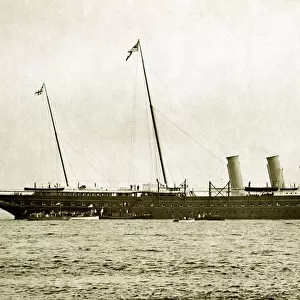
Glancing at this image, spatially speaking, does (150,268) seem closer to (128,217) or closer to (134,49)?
(134,49)

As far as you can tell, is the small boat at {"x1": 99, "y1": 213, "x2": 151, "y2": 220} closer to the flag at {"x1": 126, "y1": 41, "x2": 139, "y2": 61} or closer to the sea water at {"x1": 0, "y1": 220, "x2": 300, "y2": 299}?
the flag at {"x1": 126, "y1": 41, "x2": 139, "y2": 61}

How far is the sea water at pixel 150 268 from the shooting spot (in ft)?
96.6

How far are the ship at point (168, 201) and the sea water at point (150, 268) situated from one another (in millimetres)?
36422

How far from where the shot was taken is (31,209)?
100m

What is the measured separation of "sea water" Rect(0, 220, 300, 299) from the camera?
29438 millimetres

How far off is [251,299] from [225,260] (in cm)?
1311

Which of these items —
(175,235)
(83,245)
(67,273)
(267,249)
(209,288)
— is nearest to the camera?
(209,288)

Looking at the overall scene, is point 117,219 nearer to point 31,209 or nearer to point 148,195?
point 148,195

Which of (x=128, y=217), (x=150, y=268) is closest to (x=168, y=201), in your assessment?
(x=128, y=217)

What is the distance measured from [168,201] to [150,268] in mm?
60708

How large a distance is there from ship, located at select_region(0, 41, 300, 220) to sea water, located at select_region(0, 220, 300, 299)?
36422 mm

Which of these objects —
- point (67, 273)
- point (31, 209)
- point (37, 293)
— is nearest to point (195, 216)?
point (31, 209)

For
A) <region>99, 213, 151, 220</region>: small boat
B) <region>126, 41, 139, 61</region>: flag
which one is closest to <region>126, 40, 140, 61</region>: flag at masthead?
<region>126, 41, 139, 61</region>: flag

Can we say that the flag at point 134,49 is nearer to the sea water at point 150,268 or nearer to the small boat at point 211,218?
the small boat at point 211,218
